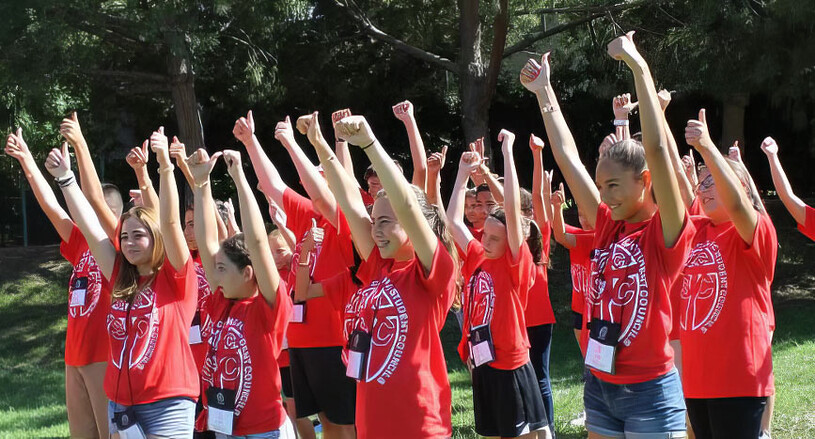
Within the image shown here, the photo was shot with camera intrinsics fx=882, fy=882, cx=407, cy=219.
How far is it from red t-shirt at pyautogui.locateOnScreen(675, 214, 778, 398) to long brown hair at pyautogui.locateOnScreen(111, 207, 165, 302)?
228 centimetres

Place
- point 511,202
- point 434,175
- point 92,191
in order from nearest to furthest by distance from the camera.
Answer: point 511,202
point 92,191
point 434,175

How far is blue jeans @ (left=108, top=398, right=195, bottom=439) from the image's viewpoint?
12.0 ft

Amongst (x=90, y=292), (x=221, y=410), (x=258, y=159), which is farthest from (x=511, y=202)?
Answer: (x=90, y=292)

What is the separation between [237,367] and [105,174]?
12.7 m

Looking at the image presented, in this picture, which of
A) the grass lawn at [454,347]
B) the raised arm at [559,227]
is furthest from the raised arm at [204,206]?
the grass lawn at [454,347]

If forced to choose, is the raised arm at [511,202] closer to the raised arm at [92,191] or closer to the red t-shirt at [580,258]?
the red t-shirt at [580,258]

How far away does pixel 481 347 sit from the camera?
4.42 metres

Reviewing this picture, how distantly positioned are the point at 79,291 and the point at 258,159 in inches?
50.7

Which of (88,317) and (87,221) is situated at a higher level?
(87,221)

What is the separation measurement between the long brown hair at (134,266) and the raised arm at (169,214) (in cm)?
8

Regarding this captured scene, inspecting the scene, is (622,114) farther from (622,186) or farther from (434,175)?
(434,175)

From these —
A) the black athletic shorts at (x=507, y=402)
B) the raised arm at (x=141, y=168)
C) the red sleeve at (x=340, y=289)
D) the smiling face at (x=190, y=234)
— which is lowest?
the black athletic shorts at (x=507, y=402)

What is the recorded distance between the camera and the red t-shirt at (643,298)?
10.3ft

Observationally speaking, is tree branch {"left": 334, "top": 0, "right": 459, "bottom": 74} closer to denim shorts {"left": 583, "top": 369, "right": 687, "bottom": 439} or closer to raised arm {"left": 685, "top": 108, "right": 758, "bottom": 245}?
raised arm {"left": 685, "top": 108, "right": 758, "bottom": 245}
